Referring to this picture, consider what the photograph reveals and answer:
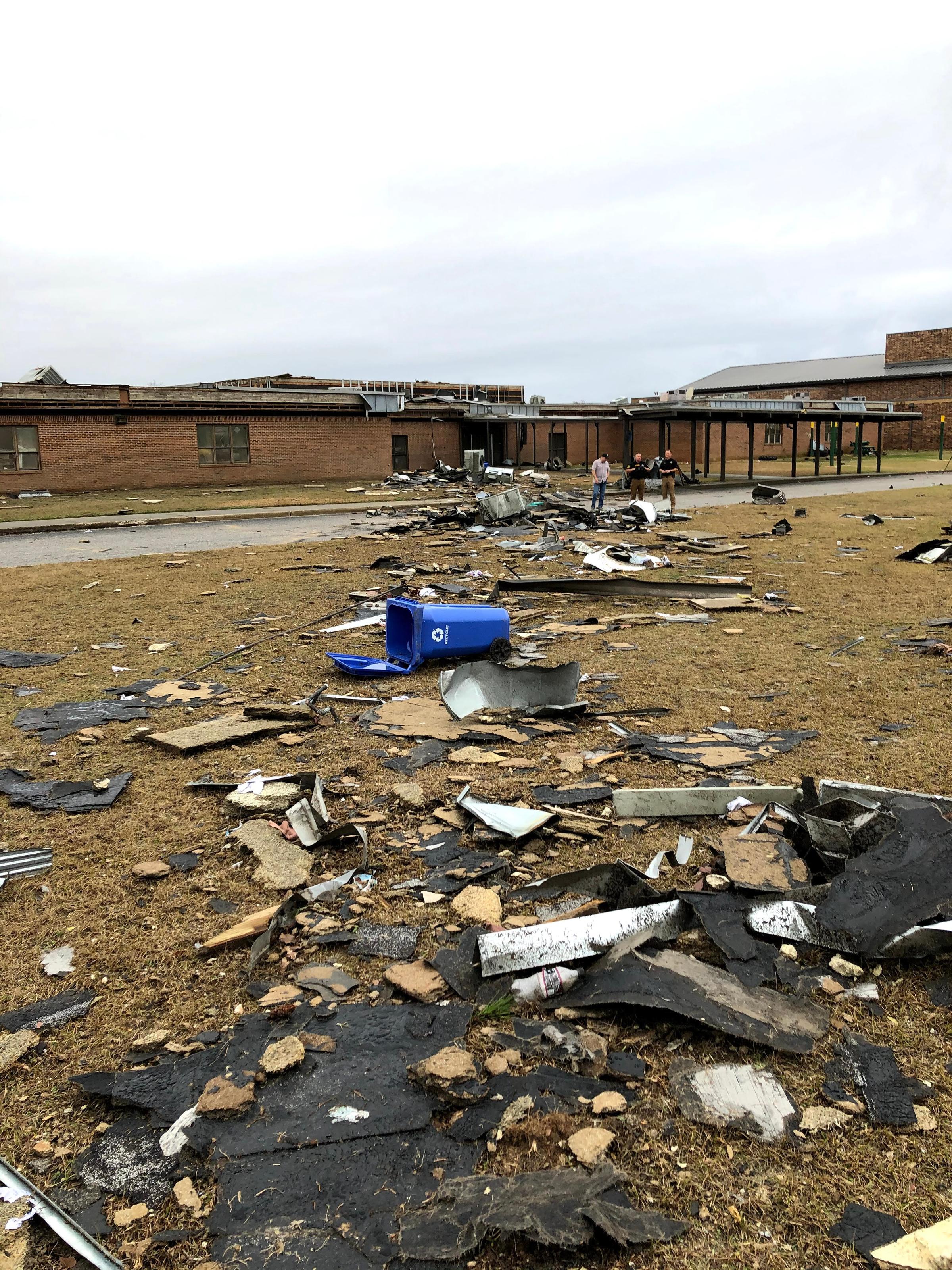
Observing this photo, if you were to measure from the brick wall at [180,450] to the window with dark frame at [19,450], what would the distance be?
18cm

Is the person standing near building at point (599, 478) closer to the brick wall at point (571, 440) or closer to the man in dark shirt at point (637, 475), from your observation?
the man in dark shirt at point (637, 475)

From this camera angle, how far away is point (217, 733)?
257 inches

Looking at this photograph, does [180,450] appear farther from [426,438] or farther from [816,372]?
[816,372]

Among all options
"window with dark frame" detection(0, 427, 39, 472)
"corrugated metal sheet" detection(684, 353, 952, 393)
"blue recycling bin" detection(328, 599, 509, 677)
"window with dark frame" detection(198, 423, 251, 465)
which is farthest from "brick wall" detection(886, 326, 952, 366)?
"blue recycling bin" detection(328, 599, 509, 677)

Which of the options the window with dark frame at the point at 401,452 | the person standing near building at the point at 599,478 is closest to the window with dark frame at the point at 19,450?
the window with dark frame at the point at 401,452

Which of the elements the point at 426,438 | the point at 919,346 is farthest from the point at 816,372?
the point at 426,438

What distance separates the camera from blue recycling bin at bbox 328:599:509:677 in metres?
8.22

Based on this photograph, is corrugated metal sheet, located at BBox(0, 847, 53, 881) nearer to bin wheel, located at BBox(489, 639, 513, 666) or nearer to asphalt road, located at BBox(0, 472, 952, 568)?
bin wheel, located at BBox(489, 639, 513, 666)

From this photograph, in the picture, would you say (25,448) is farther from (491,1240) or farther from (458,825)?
(491,1240)

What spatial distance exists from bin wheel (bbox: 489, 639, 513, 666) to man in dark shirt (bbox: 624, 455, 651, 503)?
635 inches

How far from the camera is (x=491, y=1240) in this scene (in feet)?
7.84

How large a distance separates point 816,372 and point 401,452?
4446cm

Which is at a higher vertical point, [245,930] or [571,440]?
[571,440]

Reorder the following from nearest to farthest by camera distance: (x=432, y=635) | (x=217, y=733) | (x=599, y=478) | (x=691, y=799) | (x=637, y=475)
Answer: (x=691, y=799) < (x=217, y=733) < (x=432, y=635) < (x=599, y=478) < (x=637, y=475)
